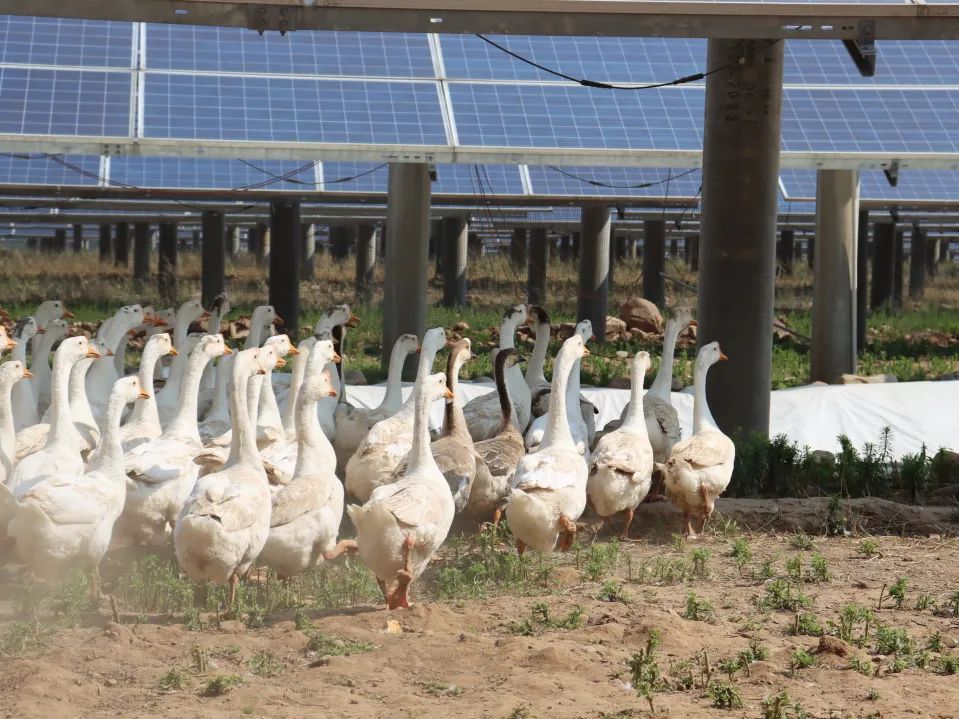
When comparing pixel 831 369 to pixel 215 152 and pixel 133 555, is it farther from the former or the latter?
pixel 133 555

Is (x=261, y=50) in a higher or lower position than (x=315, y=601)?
higher

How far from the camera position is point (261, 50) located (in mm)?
16969

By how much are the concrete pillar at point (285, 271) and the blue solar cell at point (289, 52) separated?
501 cm

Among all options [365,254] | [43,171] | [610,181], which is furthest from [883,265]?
[43,171]

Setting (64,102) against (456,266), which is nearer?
(64,102)

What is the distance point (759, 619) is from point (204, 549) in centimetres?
308

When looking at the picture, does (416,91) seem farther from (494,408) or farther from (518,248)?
(518,248)

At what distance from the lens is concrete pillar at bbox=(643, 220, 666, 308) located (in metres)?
29.9

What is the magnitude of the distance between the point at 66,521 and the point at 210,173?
574 inches

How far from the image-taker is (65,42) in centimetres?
1634

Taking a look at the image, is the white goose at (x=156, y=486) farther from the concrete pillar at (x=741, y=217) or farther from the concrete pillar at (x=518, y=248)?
the concrete pillar at (x=518, y=248)

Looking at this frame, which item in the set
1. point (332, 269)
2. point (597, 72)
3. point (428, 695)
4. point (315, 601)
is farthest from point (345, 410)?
point (332, 269)

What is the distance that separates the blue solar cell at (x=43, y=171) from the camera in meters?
20.5

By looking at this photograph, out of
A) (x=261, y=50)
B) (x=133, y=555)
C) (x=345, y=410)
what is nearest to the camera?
(x=133, y=555)
